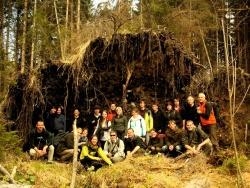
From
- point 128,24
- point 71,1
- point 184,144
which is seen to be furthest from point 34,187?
point 71,1

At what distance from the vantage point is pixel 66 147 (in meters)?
12.4

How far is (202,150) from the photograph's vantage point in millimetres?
11602

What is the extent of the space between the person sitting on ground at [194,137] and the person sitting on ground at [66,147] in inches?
110

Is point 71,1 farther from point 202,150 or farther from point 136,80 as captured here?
point 202,150

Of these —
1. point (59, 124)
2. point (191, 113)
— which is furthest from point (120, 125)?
point (191, 113)

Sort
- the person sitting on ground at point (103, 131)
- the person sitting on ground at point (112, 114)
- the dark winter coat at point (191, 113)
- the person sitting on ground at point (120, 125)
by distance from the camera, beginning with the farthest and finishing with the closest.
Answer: the person sitting on ground at point (112, 114)
the person sitting on ground at point (103, 131)
the person sitting on ground at point (120, 125)
the dark winter coat at point (191, 113)

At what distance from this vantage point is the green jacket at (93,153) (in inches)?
451

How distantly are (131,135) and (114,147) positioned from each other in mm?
615

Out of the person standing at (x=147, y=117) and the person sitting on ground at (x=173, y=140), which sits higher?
the person standing at (x=147, y=117)

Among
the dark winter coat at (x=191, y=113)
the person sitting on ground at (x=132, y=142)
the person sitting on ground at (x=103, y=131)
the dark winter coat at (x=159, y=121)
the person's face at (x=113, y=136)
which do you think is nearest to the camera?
the person's face at (x=113, y=136)

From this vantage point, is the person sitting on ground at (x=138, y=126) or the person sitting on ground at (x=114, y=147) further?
the person sitting on ground at (x=138, y=126)

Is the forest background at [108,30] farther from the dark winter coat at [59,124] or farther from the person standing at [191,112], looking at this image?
the dark winter coat at [59,124]

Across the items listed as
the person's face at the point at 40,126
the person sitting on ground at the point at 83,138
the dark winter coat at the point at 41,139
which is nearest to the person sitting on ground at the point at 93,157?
the person sitting on ground at the point at 83,138

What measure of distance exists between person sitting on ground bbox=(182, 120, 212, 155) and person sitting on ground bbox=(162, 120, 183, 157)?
0.63 feet
